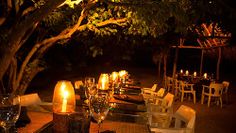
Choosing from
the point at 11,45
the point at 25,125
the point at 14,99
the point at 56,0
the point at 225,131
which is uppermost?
the point at 56,0

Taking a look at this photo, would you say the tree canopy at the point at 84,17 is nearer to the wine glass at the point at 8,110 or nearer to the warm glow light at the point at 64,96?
the warm glow light at the point at 64,96

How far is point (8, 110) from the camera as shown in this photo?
226cm

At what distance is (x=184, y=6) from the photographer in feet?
16.3

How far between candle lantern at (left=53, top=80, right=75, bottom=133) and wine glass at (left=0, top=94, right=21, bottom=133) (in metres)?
0.28

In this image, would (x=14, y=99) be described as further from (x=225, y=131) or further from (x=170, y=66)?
(x=170, y=66)

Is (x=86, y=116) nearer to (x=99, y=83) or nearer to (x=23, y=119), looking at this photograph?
(x=23, y=119)

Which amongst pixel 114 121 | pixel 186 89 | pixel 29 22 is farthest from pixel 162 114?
pixel 186 89

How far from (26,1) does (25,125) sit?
16.9 ft

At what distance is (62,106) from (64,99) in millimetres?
69

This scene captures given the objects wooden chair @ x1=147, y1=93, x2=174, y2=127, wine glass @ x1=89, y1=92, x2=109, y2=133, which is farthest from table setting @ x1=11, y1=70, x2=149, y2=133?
wooden chair @ x1=147, y1=93, x2=174, y2=127

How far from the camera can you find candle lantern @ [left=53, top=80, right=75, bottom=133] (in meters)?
2.43

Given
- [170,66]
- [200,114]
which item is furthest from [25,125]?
[170,66]

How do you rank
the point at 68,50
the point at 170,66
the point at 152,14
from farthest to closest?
the point at 170,66 < the point at 68,50 < the point at 152,14

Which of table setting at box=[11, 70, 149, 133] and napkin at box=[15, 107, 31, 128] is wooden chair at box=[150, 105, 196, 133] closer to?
table setting at box=[11, 70, 149, 133]
